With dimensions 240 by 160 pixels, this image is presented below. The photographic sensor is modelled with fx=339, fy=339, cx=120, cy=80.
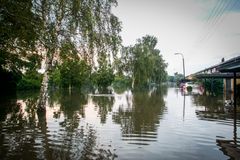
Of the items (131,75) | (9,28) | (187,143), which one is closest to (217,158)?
(187,143)

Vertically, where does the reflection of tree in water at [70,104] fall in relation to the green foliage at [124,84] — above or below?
below

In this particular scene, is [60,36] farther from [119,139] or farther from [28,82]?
[28,82]

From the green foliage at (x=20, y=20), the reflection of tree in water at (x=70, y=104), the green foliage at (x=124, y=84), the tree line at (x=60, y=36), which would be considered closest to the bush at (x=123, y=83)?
the green foliage at (x=124, y=84)

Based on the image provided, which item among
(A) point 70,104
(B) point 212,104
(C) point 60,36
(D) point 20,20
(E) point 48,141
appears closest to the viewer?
(D) point 20,20

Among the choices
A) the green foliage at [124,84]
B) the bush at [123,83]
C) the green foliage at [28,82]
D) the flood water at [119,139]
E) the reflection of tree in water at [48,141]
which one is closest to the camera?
the reflection of tree in water at [48,141]

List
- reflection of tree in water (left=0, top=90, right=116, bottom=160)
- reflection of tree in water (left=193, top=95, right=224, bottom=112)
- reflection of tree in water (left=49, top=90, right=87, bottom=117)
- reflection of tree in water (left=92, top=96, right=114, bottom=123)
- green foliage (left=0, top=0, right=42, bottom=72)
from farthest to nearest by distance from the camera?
1. reflection of tree in water (left=193, top=95, right=224, bottom=112)
2. reflection of tree in water (left=49, top=90, right=87, bottom=117)
3. reflection of tree in water (left=92, top=96, right=114, bottom=123)
4. reflection of tree in water (left=0, top=90, right=116, bottom=160)
5. green foliage (left=0, top=0, right=42, bottom=72)

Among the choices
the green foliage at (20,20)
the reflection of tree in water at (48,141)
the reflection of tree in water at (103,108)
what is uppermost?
the green foliage at (20,20)

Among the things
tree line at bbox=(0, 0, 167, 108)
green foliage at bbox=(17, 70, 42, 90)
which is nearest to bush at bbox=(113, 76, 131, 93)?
green foliage at bbox=(17, 70, 42, 90)

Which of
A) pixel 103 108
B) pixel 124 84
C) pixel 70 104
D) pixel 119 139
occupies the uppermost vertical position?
pixel 124 84

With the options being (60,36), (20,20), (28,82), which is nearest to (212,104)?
(60,36)

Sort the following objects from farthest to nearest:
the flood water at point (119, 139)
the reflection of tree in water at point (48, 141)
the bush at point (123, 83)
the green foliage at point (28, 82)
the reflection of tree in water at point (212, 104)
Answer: the bush at point (123, 83) < the green foliage at point (28, 82) < the reflection of tree in water at point (212, 104) < the flood water at point (119, 139) < the reflection of tree in water at point (48, 141)

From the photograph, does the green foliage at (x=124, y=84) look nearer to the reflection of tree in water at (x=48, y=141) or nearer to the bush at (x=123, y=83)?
the bush at (x=123, y=83)

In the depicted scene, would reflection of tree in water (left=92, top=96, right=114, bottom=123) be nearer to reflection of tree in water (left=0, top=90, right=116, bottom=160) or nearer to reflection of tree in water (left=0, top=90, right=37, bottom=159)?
reflection of tree in water (left=0, top=90, right=116, bottom=160)

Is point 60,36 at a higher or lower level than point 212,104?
higher
